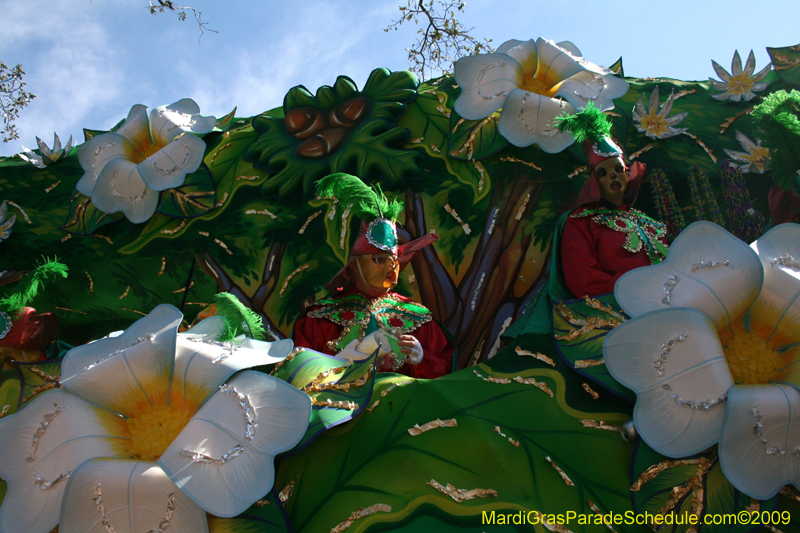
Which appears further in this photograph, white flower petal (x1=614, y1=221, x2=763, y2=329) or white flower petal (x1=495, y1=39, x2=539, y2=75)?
white flower petal (x1=495, y1=39, x2=539, y2=75)

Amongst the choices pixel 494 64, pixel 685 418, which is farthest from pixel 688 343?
pixel 494 64

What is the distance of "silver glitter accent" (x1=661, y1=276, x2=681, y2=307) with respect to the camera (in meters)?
2.03

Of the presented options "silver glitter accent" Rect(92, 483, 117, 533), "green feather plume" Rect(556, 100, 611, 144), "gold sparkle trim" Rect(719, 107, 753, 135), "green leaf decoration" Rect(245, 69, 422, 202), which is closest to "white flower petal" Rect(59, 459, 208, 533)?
"silver glitter accent" Rect(92, 483, 117, 533)

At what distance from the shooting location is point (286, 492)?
193cm

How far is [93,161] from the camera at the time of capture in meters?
4.18

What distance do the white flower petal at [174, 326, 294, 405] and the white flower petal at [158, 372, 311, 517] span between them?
67mm

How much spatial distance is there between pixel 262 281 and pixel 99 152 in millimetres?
1390

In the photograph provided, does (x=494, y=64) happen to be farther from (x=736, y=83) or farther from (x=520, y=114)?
(x=736, y=83)

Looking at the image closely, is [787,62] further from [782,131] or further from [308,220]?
[308,220]

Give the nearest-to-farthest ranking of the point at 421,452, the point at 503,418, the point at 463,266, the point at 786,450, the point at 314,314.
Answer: the point at 786,450 < the point at 421,452 < the point at 503,418 < the point at 314,314 < the point at 463,266

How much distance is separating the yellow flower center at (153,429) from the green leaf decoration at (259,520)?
0.30 m

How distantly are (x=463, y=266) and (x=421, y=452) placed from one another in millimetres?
1721

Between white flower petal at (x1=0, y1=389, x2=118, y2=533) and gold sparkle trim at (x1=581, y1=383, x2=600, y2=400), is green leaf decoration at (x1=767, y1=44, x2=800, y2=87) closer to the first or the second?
gold sparkle trim at (x1=581, y1=383, x2=600, y2=400)

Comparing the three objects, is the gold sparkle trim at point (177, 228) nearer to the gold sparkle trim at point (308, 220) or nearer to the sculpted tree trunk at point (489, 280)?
the gold sparkle trim at point (308, 220)
